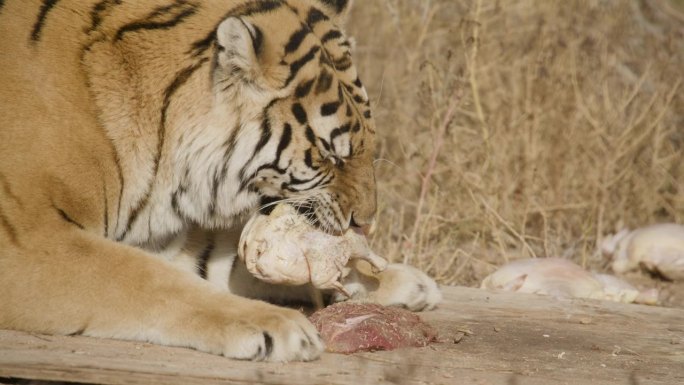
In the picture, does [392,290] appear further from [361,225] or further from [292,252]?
[292,252]

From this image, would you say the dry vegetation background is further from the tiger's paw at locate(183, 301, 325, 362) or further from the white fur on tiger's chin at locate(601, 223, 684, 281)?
the tiger's paw at locate(183, 301, 325, 362)

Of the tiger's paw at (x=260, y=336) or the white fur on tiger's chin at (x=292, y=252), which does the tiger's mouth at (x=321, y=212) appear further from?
the tiger's paw at (x=260, y=336)

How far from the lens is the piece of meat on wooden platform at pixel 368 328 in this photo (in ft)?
9.69

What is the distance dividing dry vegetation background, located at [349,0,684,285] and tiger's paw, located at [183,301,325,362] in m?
1.92

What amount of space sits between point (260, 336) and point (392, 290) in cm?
91

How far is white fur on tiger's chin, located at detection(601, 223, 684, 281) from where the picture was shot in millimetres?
4777

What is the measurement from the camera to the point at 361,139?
3307 millimetres

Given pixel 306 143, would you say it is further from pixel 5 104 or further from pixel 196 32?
pixel 5 104

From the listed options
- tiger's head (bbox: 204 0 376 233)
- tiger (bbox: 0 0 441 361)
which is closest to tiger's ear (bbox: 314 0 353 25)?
tiger (bbox: 0 0 441 361)

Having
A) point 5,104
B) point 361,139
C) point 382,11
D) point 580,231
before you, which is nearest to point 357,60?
point 382,11

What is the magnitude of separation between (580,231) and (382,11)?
6.57 feet

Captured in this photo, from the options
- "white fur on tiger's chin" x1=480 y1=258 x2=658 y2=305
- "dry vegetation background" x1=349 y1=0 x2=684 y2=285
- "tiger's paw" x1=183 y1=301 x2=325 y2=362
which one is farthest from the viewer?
"dry vegetation background" x1=349 y1=0 x2=684 y2=285

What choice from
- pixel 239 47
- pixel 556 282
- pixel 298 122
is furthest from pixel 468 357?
pixel 556 282

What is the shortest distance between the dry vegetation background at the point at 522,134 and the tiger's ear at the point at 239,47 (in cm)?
180
